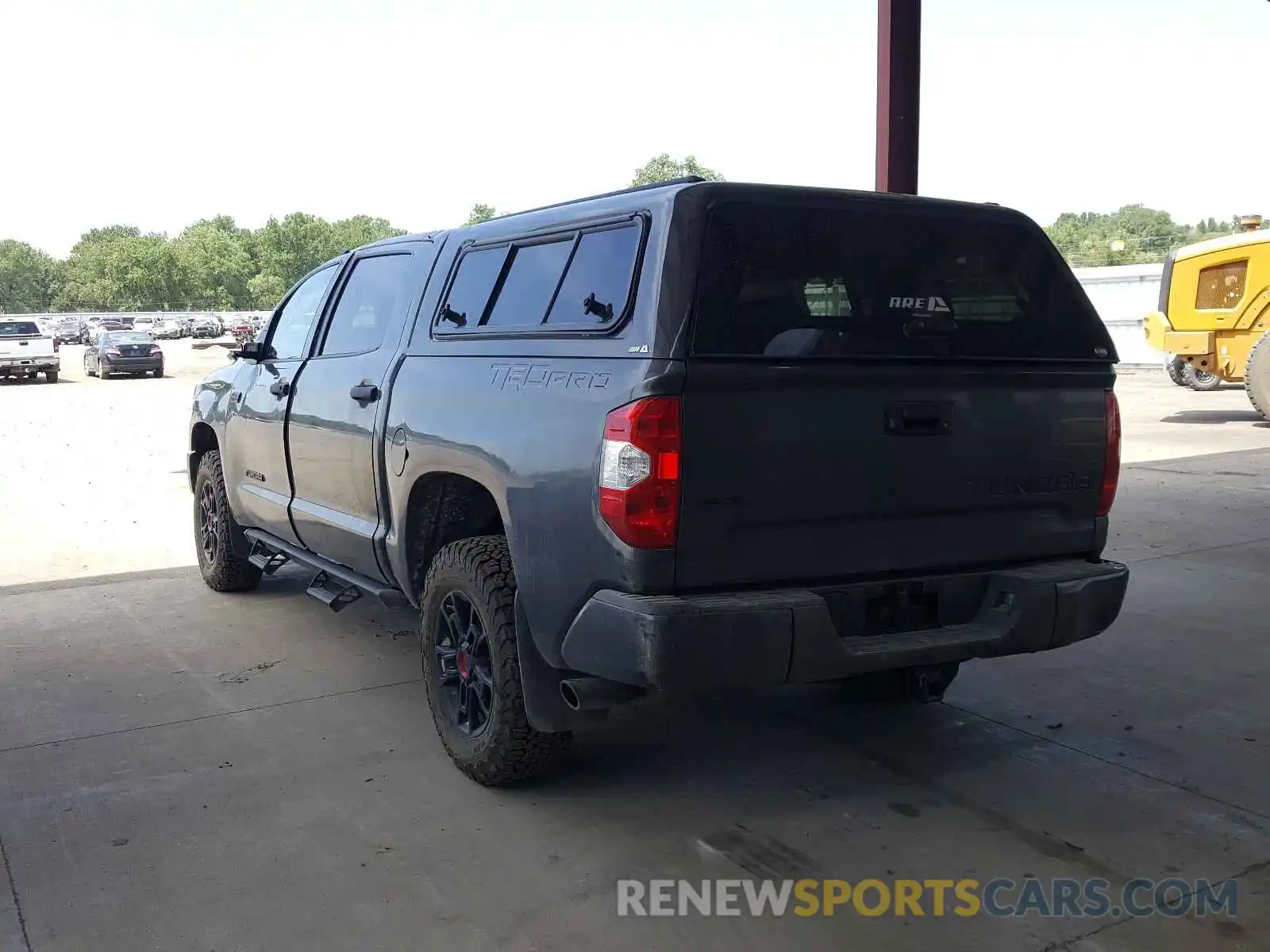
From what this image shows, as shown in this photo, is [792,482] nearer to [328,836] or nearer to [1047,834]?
[1047,834]

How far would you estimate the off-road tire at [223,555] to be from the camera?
23.5ft

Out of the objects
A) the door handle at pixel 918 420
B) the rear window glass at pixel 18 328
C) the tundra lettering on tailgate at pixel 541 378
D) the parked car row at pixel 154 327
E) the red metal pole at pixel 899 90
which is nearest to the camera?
the tundra lettering on tailgate at pixel 541 378

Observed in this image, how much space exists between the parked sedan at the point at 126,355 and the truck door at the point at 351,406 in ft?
105

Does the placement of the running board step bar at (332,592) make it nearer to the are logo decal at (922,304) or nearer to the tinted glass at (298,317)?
the tinted glass at (298,317)

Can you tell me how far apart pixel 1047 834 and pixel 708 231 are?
226cm

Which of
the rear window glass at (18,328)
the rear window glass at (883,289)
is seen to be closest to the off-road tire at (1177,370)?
the rear window glass at (883,289)

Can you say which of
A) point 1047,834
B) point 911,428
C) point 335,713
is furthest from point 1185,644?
point 335,713

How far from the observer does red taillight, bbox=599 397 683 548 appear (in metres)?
3.38

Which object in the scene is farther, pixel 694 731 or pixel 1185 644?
pixel 1185 644

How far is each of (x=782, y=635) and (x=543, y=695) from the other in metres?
0.92

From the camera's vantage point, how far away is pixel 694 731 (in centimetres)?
488

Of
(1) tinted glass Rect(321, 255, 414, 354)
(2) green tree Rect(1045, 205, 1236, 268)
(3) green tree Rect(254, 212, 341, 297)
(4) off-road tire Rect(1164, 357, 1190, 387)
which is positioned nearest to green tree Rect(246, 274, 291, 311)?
(3) green tree Rect(254, 212, 341, 297)

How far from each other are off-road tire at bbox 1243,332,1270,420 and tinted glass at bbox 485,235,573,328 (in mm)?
14200

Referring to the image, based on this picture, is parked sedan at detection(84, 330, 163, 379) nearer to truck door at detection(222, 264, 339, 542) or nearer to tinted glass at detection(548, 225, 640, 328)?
truck door at detection(222, 264, 339, 542)
